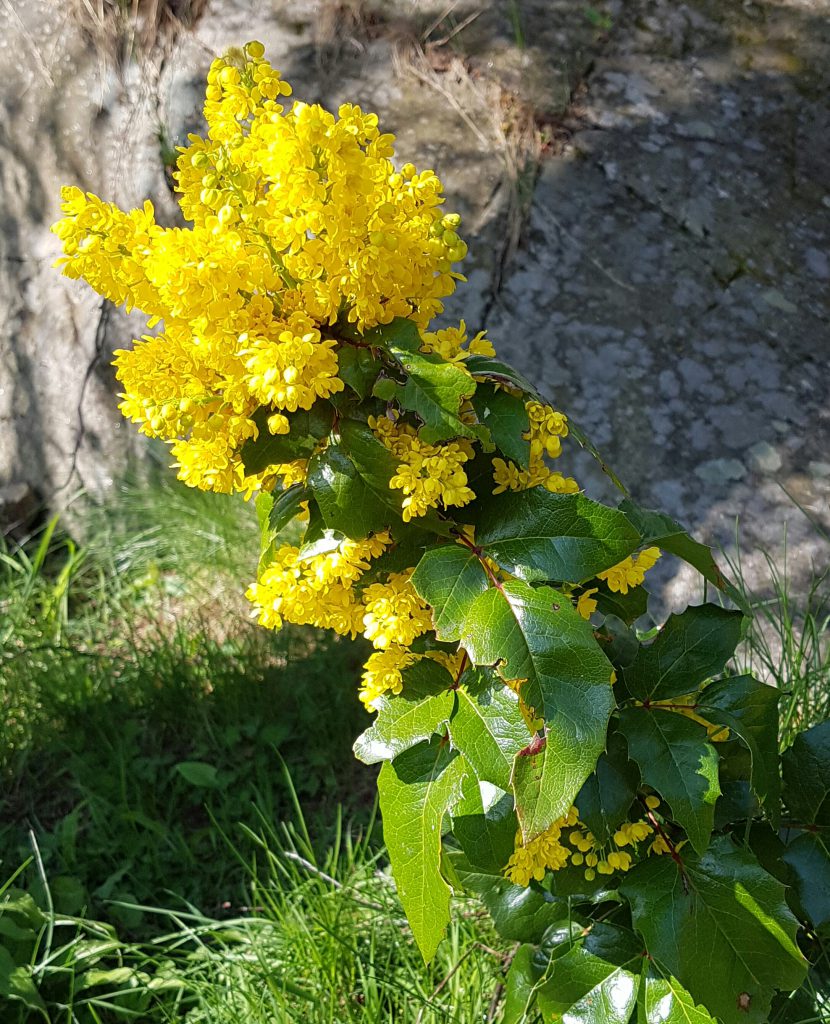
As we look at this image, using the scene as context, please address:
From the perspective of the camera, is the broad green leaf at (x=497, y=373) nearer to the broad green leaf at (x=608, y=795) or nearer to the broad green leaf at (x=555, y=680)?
the broad green leaf at (x=555, y=680)

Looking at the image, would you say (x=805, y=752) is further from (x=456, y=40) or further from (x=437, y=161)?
(x=456, y=40)

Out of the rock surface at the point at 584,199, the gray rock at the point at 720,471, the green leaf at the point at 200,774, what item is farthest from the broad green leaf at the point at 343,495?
the gray rock at the point at 720,471

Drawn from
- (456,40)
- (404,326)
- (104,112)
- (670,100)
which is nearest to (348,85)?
(456,40)

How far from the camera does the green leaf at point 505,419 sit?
1.02 meters

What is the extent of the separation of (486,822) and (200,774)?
1.56 metres

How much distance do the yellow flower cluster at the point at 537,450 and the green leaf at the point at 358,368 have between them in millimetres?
181

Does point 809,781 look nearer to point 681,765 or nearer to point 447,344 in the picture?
point 681,765

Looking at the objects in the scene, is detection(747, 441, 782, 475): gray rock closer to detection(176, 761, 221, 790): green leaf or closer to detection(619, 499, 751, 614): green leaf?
detection(619, 499, 751, 614): green leaf

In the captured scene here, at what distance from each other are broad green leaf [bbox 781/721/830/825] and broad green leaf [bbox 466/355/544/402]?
70cm

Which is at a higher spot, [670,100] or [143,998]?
[670,100]

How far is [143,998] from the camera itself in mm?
2021

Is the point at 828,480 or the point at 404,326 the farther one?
the point at 828,480

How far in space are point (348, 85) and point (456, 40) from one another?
18.0 inches

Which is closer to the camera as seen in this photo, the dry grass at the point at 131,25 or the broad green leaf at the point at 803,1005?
the broad green leaf at the point at 803,1005
